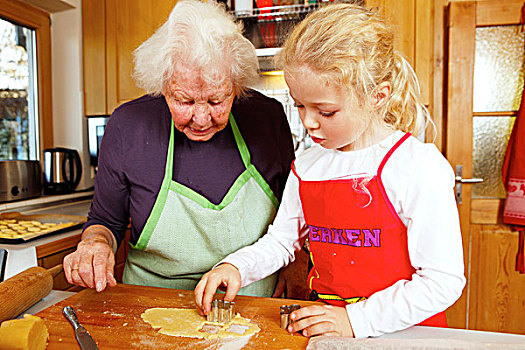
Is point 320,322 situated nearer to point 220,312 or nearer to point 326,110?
point 220,312

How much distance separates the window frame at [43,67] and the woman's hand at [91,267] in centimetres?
170

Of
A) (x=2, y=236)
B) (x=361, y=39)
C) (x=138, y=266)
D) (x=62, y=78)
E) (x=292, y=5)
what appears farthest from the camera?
(x=62, y=78)

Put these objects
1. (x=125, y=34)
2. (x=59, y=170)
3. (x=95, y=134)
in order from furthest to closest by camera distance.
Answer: (x=95, y=134) < (x=125, y=34) < (x=59, y=170)

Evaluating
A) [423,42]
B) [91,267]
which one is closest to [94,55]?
[423,42]

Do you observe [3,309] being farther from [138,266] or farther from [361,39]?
[361,39]

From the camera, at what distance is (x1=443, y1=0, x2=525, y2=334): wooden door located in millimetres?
2025

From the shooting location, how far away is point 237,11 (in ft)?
6.49

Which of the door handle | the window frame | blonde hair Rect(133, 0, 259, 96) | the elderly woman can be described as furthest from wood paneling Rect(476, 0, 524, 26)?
the window frame

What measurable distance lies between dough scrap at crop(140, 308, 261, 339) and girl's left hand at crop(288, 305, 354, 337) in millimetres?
68

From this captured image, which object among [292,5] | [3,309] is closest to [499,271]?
[292,5]

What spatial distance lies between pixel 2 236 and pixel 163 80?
38.3 inches

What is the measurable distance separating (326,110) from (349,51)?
99mm

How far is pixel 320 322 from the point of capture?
2.20 feet

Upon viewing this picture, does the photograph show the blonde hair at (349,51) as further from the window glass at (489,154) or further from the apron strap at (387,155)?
the window glass at (489,154)
